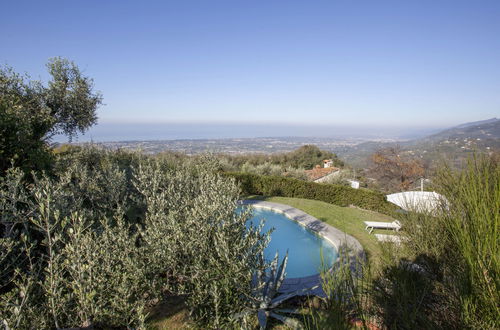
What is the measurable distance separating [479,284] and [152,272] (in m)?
4.97

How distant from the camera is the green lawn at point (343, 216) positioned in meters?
12.1

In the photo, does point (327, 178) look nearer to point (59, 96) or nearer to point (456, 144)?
point (59, 96)

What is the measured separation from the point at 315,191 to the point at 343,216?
13.7ft

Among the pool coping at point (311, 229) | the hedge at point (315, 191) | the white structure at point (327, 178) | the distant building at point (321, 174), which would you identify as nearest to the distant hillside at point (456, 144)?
the hedge at point (315, 191)

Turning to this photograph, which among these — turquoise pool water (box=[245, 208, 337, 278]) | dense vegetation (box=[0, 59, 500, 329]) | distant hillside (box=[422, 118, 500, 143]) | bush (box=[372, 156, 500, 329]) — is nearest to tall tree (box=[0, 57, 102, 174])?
dense vegetation (box=[0, 59, 500, 329])

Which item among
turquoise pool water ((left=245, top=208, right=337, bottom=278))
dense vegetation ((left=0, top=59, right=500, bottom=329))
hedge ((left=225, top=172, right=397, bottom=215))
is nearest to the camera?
dense vegetation ((left=0, top=59, right=500, bottom=329))

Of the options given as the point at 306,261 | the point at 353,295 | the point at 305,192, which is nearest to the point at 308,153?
the point at 305,192

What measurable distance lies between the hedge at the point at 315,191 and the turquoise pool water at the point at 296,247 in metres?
4.44

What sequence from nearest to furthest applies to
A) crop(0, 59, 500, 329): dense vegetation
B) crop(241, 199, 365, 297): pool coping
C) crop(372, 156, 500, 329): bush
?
crop(372, 156, 500, 329): bush, crop(0, 59, 500, 329): dense vegetation, crop(241, 199, 365, 297): pool coping

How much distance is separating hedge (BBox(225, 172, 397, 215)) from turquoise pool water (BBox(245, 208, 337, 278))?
4438mm

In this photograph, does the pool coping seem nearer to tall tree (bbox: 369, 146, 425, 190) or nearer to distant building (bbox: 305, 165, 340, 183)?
distant building (bbox: 305, 165, 340, 183)

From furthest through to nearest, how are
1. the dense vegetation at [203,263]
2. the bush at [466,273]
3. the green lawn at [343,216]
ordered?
the green lawn at [343,216]
the dense vegetation at [203,263]
the bush at [466,273]

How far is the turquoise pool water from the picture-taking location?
34.2 feet

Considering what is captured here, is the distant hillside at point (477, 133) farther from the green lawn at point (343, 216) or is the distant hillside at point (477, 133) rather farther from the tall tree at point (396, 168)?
the green lawn at point (343, 216)
